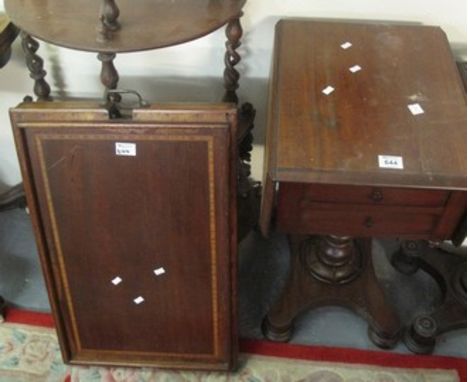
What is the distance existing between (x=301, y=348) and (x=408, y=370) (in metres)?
0.27

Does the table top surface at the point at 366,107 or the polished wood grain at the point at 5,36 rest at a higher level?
the polished wood grain at the point at 5,36

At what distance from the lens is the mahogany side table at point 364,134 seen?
37.2 inches

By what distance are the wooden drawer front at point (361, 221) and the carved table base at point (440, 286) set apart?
45cm

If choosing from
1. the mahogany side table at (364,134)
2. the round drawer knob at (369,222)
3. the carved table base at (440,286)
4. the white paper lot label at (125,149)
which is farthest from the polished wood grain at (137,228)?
the carved table base at (440,286)

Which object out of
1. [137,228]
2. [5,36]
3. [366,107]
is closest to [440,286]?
[366,107]

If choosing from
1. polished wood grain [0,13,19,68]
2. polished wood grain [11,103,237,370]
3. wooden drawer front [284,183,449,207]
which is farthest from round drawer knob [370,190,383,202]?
polished wood grain [0,13,19,68]

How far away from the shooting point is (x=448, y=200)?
994mm

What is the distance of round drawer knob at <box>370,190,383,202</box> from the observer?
3.28 ft

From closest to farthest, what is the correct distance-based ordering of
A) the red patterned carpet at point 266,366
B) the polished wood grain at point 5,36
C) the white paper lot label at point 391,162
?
the white paper lot label at point 391,162 → the polished wood grain at point 5,36 → the red patterned carpet at point 266,366

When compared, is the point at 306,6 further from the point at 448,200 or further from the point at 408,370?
the point at 408,370

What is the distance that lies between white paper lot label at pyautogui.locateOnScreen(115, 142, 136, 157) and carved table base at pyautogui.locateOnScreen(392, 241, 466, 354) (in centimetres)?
87

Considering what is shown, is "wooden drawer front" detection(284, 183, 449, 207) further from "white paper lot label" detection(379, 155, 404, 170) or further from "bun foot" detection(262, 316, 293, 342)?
"bun foot" detection(262, 316, 293, 342)

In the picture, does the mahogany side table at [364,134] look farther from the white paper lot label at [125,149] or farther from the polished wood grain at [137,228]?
the white paper lot label at [125,149]

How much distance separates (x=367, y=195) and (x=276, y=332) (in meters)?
0.57
